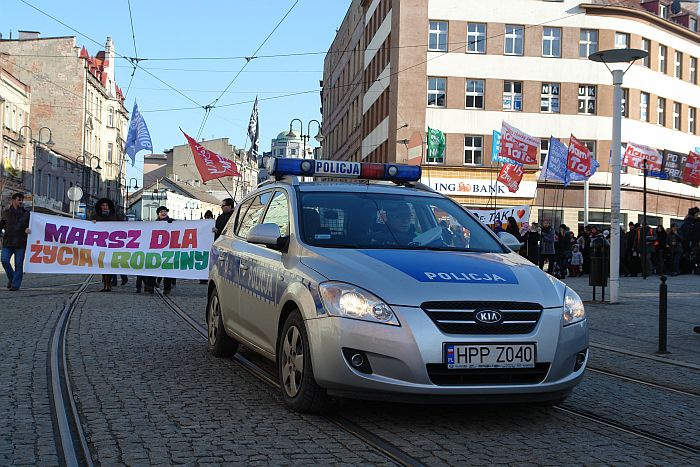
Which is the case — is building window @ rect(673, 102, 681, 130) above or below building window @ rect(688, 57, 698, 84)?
below

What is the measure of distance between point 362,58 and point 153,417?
53409mm

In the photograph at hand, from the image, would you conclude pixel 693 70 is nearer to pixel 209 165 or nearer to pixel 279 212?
pixel 209 165

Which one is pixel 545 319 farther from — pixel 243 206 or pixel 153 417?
pixel 243 206

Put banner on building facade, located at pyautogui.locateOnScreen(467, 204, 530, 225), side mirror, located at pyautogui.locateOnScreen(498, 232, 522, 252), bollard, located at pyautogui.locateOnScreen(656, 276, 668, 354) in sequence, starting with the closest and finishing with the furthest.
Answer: side mirror, located at pyautogui.locateOnScreen(498, 232, 522, 252) → bollard, located at pyautogui.locateOnScreen(656, 276, 668, 354) → banner on building facade, located at pyautogui.locateOnScreen(467, 204, 530, 225)

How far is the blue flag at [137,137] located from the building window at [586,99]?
22.8 meters

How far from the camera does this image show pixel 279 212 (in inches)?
296

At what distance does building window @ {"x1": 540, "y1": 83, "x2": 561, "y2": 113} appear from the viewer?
45875mm

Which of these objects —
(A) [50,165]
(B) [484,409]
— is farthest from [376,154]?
(B) [484,409]

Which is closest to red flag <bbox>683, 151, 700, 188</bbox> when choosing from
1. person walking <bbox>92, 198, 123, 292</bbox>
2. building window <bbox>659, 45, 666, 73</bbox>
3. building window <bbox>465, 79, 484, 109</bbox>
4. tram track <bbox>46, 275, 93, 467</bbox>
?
building window <bbox>465, 79, 484, 109</bbox>

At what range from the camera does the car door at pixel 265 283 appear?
679 centimetres

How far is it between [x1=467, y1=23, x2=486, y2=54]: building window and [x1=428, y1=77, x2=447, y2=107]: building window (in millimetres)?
2161

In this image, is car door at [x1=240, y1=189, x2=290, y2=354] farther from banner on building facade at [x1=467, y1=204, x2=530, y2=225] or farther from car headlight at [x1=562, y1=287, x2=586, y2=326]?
banner on building facade at [x1=467, y1=204, x2=530, y2=225]

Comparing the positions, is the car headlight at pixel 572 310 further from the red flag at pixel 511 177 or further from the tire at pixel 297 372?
the red flag at pixel 511 177

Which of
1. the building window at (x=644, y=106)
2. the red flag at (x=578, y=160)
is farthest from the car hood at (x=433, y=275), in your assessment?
the building window at (x=644, y=106)
